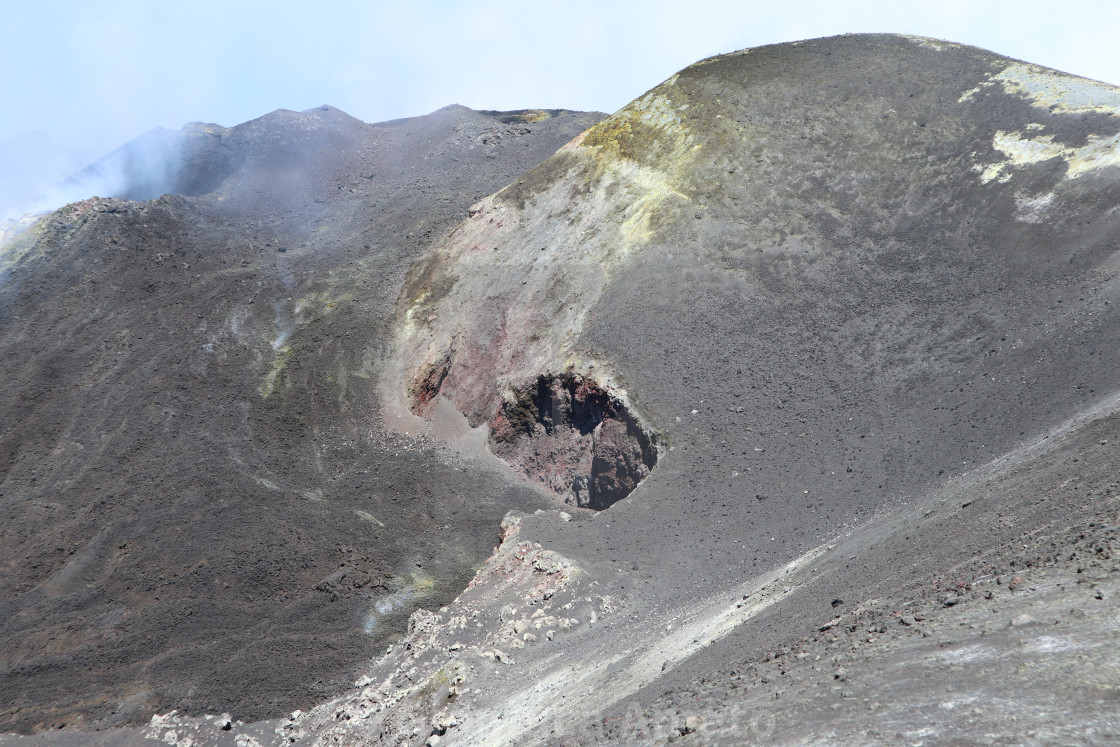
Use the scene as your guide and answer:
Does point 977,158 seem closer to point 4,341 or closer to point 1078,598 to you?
point 1078,598

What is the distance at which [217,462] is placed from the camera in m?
20.7

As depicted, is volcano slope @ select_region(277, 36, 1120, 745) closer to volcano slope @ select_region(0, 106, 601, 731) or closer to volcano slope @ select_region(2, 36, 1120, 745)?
volcano slope @ select_region(2, 36, 1120, 745)

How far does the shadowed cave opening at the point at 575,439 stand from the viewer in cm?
1892

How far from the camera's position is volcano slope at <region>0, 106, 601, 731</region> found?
1548 cm

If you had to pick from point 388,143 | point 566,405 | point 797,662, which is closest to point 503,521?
point 566,405

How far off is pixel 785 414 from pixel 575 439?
582 centimetres

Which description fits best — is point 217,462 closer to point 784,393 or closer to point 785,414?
point 785,414

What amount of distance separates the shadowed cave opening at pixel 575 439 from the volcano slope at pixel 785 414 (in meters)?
0.09

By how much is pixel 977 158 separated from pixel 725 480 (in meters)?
13.4

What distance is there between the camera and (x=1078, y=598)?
6988 mm

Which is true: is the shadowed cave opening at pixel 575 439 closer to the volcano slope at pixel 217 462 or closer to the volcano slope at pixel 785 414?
the volcano slope at pixel 785 414

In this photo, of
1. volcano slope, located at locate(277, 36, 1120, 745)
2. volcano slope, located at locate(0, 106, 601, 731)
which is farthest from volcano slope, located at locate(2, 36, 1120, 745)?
volcano slope, located at locate(0, 106, 601, 731)

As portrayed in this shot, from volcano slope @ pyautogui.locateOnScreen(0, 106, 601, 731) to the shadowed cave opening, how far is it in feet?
3.76

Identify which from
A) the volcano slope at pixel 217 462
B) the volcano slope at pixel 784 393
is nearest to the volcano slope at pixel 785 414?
the volcano slope at pixel 784 393
